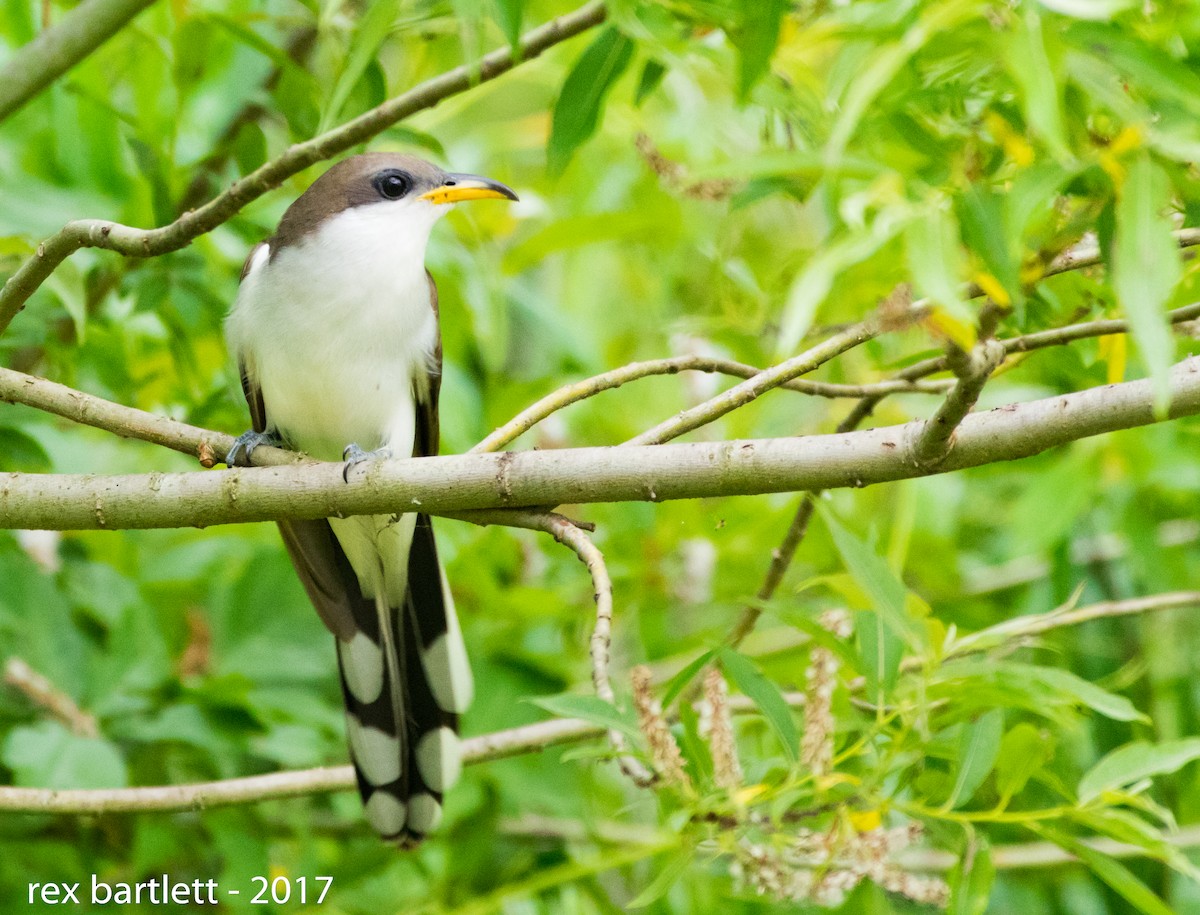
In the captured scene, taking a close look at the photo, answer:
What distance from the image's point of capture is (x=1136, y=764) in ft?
7.96

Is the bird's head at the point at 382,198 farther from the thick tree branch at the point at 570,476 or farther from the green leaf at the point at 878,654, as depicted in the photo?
the green leaf at the point at 878,654

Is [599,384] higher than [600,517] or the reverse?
the reverse

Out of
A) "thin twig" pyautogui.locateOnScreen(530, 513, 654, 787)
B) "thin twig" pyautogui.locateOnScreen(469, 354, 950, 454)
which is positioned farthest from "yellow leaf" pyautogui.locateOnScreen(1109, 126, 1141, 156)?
"thin twig" pyautogui.locateOnScreen(530, 513, 654, 787)

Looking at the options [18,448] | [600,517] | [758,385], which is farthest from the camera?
[600,517]

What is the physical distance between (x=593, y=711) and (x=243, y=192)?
3.85ft

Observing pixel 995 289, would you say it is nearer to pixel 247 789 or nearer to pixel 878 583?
pixel 878 583

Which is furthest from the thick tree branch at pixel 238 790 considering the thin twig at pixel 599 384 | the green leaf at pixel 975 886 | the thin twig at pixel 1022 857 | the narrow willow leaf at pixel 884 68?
the narrow willow leaf at pixel 884 68

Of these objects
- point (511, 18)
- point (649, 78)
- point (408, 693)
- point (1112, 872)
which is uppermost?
point (649, 78)

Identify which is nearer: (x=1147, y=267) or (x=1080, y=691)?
(x=1147, y=267)

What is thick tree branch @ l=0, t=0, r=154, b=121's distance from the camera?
291 cm

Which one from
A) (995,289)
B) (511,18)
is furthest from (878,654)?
(511,18)

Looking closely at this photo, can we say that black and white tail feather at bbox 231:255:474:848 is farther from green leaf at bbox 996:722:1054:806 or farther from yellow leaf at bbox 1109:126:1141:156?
yellow leaf at bbox 1109:126:1141:156

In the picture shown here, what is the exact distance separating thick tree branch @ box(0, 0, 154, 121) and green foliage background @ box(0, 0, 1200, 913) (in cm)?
26

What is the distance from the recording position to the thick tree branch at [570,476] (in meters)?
1.93
